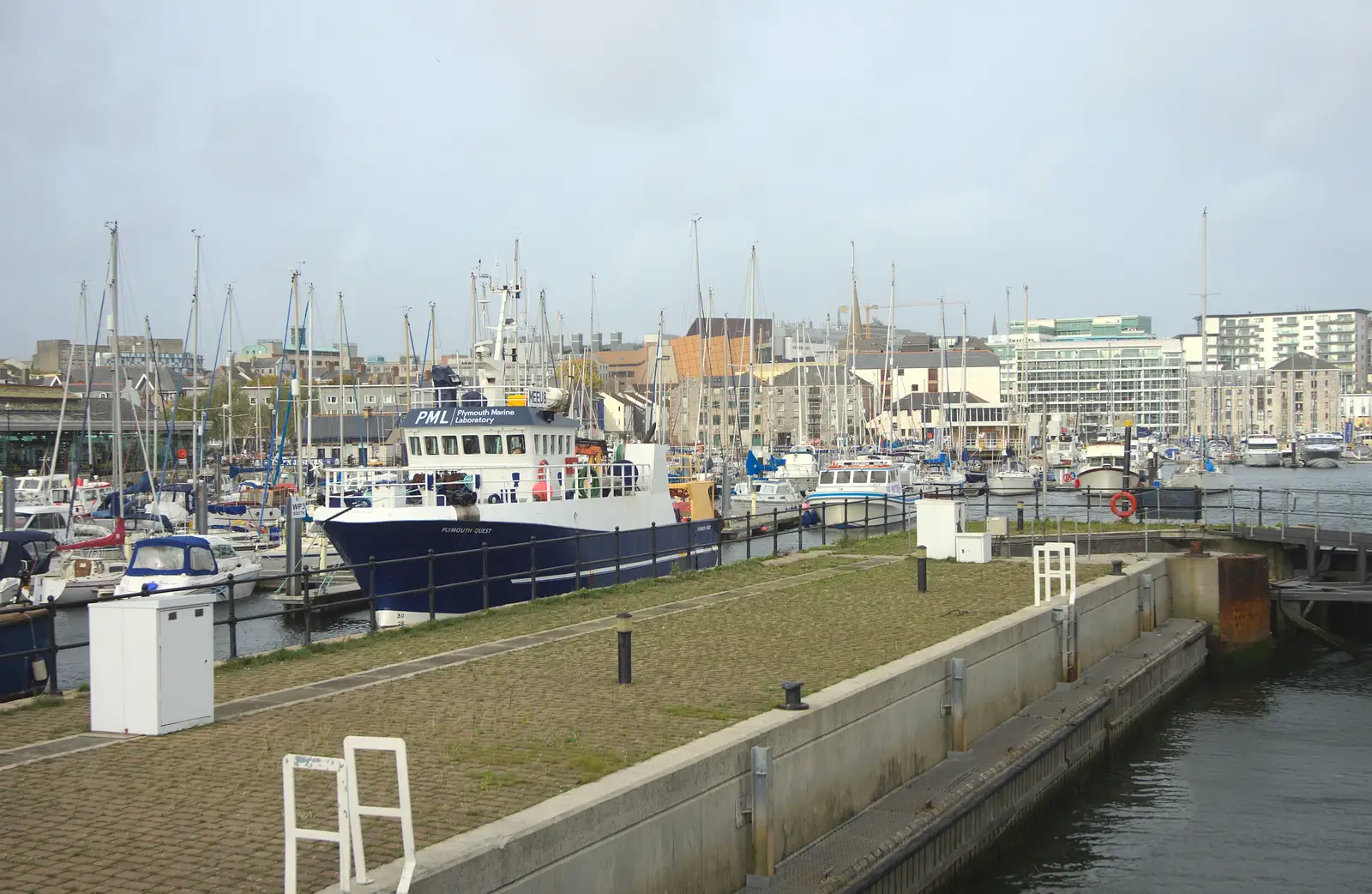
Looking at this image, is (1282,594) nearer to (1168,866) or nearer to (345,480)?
(1168,866)

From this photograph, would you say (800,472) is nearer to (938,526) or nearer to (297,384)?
(297,384)

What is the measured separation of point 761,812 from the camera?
1026 centimetres

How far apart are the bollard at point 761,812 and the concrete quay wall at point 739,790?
2.6 inches

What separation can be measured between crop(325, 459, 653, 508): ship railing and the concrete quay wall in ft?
50.0

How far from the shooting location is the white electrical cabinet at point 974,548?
86.5 feet

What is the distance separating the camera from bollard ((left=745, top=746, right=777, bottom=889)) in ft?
33.7

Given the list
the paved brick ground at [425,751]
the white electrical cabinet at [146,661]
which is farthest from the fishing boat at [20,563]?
the white electrical cabinet at [146,661]

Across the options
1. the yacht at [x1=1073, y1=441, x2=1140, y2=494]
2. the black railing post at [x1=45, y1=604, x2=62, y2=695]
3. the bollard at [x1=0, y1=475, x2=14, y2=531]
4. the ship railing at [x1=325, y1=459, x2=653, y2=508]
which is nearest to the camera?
the black railing post at [x1=45, y1=604, x2=62, y2=695]

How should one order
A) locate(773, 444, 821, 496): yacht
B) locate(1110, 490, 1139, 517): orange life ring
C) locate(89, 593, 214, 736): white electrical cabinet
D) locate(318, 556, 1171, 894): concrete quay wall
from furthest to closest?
locate(773, 444, 821, 496): yacht < locate(1110, 490, 1139, 517): orange life ring < locate(89, 593, 214, 736): white electrical cabinet < locate(318, 556, 1171, 894): concrete quay wall

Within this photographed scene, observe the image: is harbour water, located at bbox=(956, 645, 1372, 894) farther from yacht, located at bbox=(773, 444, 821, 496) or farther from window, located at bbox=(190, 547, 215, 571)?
yacht, located at bbox=(773, 444, 821, 496)

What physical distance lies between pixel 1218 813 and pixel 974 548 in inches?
396

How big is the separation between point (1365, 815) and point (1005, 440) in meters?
148

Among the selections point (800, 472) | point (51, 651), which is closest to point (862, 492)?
point (800, 472)

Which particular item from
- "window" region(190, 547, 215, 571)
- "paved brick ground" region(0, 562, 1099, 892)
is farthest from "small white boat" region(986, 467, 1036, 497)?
"paved brick ground" region(0, 562, 1099, 892)
